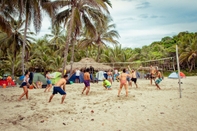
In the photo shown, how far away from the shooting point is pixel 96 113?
17.7ft

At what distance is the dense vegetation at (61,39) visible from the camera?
13.7 m

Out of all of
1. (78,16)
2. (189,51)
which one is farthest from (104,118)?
(189,51)

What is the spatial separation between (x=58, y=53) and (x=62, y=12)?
15.9 metres

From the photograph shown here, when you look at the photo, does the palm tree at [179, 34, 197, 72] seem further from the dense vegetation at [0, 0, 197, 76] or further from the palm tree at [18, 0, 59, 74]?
the palm tree at [18, 0, 59, 74]

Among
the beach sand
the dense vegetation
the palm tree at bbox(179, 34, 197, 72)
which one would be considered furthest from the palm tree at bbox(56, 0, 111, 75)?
the palm tree at bbox(179, 34, 197, 72)

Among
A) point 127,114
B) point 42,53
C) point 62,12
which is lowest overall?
point 127,114

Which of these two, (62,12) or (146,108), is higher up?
(62,12)

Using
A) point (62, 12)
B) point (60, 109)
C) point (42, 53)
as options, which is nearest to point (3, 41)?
point (42, 53)

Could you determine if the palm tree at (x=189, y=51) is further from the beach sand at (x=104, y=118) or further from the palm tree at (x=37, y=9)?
the beach sand at (x=104, y=118)

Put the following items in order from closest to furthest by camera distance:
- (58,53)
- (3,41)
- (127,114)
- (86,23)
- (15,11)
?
1. (127,114)
2. (15,11)
3. (86,23)
4. (3,41)
5. (58,53)

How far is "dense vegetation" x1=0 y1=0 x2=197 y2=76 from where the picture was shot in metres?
13.7

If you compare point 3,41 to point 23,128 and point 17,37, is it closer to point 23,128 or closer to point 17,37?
point 17,37

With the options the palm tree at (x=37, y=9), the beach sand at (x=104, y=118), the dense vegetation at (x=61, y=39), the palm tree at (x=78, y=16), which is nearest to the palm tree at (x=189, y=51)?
the dense vegetation at (x=61, y=39)

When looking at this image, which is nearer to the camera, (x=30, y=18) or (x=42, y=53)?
(x=30, y=18)
